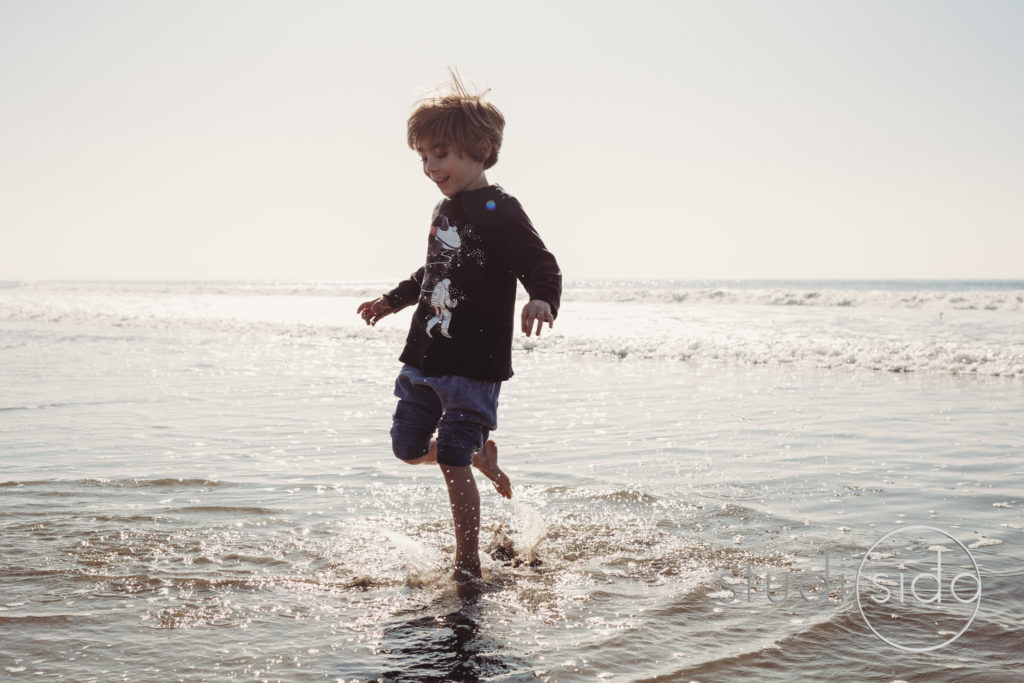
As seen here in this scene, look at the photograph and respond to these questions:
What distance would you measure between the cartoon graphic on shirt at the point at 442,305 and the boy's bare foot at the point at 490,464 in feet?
1.72

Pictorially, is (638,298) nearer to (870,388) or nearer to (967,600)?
(870,388)

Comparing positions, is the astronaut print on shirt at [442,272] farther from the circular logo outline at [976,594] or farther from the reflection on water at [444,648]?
the circular logo outline at [976,594]

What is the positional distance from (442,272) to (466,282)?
0.35 feet

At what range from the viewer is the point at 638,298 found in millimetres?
37250

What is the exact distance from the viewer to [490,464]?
329cm

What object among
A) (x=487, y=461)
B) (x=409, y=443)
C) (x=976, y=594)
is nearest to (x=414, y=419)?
(x=409, y=443)

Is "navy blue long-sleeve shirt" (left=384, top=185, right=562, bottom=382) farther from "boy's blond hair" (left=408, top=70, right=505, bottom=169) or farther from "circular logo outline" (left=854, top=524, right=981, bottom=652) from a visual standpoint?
"circular logo outline" (left=854, top=524, right=981, bottom=652)

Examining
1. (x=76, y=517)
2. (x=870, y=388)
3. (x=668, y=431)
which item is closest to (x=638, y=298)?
(x=870, y=388)

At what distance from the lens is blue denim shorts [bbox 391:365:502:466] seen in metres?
2.96

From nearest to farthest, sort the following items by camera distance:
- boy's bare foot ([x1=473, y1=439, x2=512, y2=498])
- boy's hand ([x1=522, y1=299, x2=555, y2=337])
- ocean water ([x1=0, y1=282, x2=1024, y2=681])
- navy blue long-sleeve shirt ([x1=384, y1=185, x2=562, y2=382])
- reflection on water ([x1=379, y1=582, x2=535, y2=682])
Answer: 1. reflection on water ([x1=379, y1=582, x2=535, y2=682])
2. ocean water ([x1=0, y1=282, x2=1024, y2=681])
3. boy's hand ([x1=522, y1=299, x2=555, y2=337])
4. navy blue long-sleeve shirt ([x1=384, y1=185, x2=562, y2=382])
5. boy's bare foot ([x1=473, y1=439, x2=512, y2=498])

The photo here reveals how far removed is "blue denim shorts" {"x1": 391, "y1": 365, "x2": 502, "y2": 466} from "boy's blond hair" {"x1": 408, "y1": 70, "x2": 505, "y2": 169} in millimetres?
790

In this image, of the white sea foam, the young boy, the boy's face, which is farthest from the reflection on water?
the white sea foam

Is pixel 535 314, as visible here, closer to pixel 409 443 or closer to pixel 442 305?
pixel 442 305

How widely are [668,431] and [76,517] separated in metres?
3.56
